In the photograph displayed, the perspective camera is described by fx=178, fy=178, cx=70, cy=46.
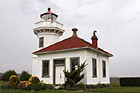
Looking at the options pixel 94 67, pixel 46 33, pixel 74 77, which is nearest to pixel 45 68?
pixel 74 77

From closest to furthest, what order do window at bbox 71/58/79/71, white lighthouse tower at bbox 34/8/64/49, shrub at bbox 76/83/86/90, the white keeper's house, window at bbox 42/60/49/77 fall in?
shrub at bbox 76/83/86/90, the white keeper's house, window at bbox 71/58/79/71, window at bbox 42/60/49/77, white lighthouse tower at bbox 34/8/64/49

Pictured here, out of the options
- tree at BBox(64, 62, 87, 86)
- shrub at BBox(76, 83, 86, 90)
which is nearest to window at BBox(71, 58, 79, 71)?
tree at BBox(64, 62, 87, 86)

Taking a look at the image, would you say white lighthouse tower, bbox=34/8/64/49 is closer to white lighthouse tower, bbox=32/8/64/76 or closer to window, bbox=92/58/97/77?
white lighthouse tower, bbox=32/8/64/76

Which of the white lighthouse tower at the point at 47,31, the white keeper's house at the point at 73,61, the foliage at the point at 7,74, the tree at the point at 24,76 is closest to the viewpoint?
the white keeper's house at the point at 73,61

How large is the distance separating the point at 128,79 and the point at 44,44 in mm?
11992

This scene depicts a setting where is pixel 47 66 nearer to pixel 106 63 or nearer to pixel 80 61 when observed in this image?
pixel 80 61

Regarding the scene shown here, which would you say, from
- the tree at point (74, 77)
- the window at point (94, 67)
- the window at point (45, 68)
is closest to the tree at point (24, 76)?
the window at point (45, 68)

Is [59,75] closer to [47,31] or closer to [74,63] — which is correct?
[74,63]

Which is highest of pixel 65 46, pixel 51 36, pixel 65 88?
pixel 51 36

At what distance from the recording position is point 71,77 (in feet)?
51.9

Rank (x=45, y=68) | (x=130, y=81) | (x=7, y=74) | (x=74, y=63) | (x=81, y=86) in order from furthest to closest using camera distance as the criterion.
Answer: (x=7, y=74) → (x=130, y=81) → (x=45, y=68) → (x=74, y=63) → (x=81, y=86)

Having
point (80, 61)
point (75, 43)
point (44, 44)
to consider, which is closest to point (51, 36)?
point (44, 44)

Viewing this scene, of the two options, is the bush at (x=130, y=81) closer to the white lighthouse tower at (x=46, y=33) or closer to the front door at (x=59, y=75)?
the front door at (x=59, y=75)

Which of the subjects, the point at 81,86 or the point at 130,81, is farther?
the point at 130,81
